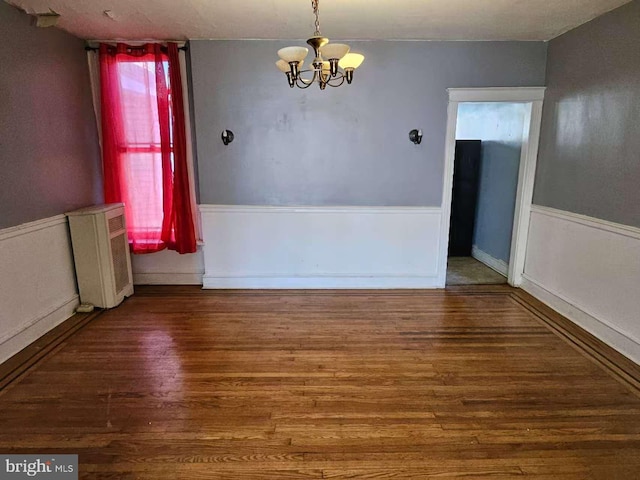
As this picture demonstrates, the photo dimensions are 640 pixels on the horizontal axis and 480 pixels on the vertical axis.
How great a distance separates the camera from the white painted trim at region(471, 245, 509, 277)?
4.55 meters

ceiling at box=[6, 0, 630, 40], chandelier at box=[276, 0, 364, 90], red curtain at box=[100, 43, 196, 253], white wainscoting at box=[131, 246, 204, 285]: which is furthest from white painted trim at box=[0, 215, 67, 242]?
chandelier at box=[276, 0, 364, 90]

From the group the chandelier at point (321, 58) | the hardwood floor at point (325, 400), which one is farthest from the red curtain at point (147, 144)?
the chandelier at point (321, 58)

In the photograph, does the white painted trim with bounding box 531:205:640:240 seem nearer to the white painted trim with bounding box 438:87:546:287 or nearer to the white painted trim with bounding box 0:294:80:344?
the white painted trim with bounding box 438:87:546:287

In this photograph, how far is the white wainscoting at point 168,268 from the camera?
4219 millimetres

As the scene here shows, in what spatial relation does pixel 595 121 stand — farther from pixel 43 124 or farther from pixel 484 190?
pixel 43 124

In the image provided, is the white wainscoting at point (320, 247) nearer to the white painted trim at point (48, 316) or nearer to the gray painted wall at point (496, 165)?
the gray painted wall at point (496, 165)

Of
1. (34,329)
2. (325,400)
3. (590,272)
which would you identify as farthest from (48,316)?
(590,272)

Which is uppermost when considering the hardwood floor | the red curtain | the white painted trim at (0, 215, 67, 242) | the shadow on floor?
the red curtain

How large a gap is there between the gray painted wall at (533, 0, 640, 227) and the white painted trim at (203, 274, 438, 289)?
1550 millimetres

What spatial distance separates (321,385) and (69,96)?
3388mm

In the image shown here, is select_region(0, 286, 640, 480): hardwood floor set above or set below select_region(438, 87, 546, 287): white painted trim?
below

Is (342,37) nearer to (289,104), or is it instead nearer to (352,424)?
(289,104)

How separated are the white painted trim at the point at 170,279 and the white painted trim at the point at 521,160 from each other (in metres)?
2.74

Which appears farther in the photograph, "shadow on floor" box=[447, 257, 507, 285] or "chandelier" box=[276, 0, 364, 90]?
"shadow on floor" box=[447, 257, 507, 285]
